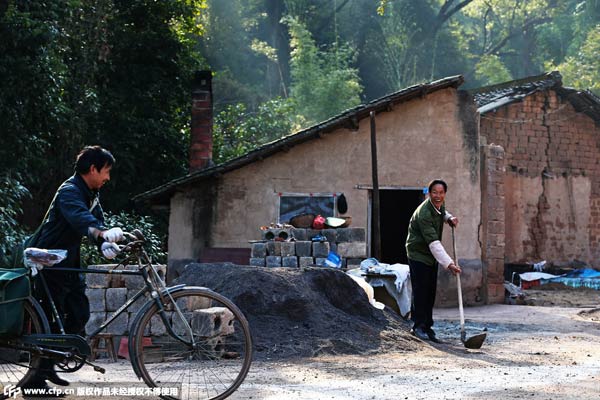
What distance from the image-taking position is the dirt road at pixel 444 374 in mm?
6465

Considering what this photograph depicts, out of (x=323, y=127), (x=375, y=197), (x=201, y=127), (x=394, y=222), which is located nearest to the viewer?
(x=375, y=197)

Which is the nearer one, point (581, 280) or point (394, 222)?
point (394, 222)

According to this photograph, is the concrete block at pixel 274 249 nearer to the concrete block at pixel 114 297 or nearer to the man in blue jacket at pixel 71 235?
the concrete block at pixel 114 297

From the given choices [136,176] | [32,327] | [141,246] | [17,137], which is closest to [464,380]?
[141,246]

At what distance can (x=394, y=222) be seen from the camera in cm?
2158

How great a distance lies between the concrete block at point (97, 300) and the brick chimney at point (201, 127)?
10572 mm

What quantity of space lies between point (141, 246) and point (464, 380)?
2718mm

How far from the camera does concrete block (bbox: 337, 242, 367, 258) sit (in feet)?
46.3

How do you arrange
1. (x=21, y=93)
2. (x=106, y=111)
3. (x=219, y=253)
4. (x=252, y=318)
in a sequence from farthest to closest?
(x=106, y=111)
(x=219, y=253)
(x=21, y=93)
(x=252, y=318)

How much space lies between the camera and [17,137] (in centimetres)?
1549

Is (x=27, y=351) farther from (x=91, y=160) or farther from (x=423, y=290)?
(x=423, y=290)

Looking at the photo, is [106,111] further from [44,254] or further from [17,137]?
[44,254]

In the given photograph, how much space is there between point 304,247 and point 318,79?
31.5 meters

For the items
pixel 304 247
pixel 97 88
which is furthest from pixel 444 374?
pixel 97 88
